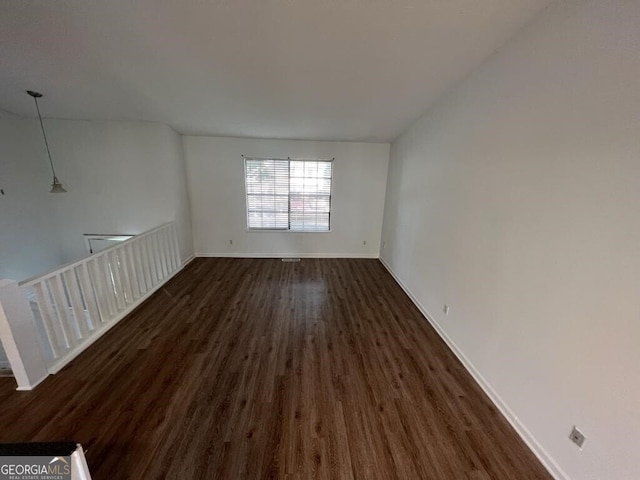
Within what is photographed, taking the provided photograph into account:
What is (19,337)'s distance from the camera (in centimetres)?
187

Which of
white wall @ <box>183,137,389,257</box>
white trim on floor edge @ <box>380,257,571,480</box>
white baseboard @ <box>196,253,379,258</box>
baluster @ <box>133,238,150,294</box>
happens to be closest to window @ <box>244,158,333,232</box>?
white wall @ <box>183,137,389,257</box>

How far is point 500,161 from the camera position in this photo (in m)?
1.92

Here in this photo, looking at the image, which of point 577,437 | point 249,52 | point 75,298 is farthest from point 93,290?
point 577,437

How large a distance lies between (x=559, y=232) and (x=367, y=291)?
8.60 feet

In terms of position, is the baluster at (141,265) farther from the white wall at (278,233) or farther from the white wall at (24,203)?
the white wall at (24,203)

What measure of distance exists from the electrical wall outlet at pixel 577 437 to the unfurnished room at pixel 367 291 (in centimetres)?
1

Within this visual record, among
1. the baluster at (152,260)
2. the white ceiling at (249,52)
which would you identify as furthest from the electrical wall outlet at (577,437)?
the baluster at (152,260)

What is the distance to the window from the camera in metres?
4.95

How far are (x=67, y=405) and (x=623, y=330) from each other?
344 centimetres

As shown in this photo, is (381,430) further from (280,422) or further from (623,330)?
(623,330)

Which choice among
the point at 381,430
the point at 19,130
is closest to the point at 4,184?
the point at 19,130

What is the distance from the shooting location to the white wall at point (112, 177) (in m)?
3.95

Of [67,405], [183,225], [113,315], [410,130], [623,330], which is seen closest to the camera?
[623,330]

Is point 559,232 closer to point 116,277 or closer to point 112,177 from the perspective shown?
point 116,277
